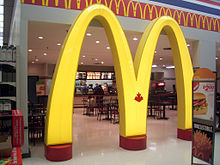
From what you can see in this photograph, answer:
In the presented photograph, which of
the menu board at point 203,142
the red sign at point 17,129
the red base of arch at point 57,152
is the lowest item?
the red base of arch at point 57,152

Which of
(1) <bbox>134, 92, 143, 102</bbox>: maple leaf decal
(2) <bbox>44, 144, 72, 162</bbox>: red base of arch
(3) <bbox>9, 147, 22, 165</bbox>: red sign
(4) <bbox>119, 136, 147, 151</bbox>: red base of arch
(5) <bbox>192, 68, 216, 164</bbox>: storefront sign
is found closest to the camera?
(3) <bbox>9, 147, 22, 165</bbox>: red sign

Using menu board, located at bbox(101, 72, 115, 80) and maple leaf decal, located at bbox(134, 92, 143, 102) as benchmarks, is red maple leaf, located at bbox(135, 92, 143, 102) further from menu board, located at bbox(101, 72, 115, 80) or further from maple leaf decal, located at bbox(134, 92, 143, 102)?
menu board, located at bbox(101, 72, 115, 80)

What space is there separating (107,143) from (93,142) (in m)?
0.39

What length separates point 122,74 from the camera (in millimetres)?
4602

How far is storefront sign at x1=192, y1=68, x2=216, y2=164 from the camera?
11.6 feet


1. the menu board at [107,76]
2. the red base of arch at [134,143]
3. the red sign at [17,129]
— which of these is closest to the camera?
the red sign at [17,129]

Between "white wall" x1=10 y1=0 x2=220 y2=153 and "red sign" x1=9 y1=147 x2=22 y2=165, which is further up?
"white wall" x1=10 y1=0 x2=220 y2=153

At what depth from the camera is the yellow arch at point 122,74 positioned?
4027 mm

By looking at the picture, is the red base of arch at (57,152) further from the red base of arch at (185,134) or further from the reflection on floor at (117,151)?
the red base of arch at (185,134)

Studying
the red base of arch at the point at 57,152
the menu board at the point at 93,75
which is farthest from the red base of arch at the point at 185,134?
the menu board at the point at 93,75

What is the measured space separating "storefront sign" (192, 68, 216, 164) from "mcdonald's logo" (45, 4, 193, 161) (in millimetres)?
1285

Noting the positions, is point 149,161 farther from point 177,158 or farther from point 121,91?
point 121,91

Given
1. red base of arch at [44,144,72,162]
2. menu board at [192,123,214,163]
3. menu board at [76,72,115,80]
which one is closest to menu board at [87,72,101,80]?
menu board at [76,72,115,80]

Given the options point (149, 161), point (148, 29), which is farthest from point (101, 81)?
point (149, 161)
